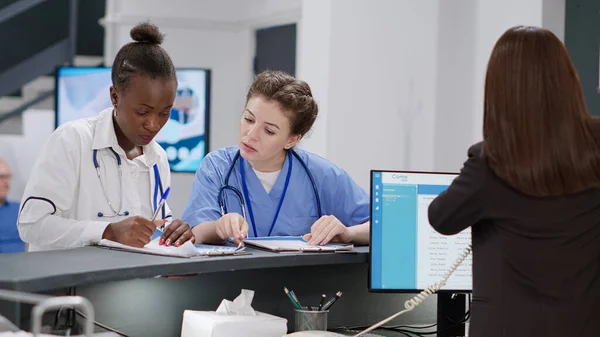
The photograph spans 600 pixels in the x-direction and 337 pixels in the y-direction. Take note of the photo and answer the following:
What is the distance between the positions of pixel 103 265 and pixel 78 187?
1.98 feet

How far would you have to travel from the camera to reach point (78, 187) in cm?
210

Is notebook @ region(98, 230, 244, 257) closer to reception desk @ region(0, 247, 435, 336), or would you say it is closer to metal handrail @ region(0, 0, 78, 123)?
reception desk @ region(0, 247, 435, 336)

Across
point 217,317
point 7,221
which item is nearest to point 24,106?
point 7,221

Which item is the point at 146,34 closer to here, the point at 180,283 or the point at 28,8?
the point at 180,283

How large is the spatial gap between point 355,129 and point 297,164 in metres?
2.05

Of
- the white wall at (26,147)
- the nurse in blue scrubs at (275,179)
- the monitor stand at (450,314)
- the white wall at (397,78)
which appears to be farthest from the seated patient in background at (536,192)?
the white wall at (26,147)

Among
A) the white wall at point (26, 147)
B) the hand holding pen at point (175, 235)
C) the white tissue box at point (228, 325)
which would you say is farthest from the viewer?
the white wall at point (26, 147)

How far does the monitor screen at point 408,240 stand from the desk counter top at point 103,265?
0.13m

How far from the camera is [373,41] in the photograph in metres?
4.46

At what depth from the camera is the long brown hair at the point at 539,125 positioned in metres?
1.43

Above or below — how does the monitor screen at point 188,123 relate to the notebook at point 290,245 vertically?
above

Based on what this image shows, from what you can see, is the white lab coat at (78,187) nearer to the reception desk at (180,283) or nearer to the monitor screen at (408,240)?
the reception desk at (180,283)

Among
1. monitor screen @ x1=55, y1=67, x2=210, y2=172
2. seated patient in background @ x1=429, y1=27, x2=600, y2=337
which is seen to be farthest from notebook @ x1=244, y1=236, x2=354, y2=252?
monitor screen @ x1=55, y1=67, x2=210, y2=172

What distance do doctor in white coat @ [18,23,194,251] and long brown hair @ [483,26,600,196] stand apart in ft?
3.18
